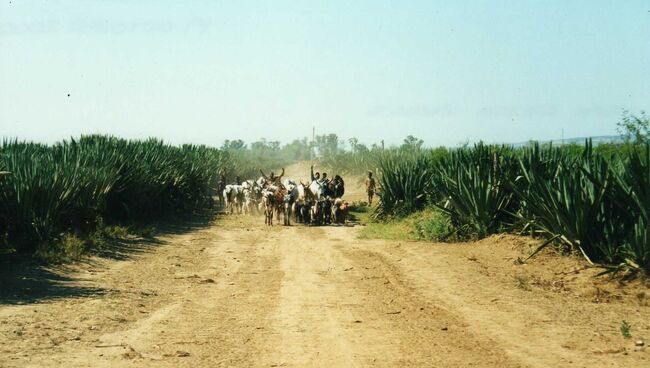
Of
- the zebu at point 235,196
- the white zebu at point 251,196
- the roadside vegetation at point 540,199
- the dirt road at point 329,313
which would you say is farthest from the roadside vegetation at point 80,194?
the roadside vegetation at point 540,199

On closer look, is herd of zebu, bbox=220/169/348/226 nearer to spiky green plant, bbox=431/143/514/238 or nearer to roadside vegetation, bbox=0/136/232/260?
roadside vegetation, bbox=0/136/232/260

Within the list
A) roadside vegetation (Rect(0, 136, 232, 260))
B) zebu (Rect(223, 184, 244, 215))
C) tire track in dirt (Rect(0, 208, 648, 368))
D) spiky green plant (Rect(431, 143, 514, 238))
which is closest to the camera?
tire track in dirt (Rect(0, 208, 648, 368))

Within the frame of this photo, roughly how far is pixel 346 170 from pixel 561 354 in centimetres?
5028

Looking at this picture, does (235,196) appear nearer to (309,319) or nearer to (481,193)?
(481,193)

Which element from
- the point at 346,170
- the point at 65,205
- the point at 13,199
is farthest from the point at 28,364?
the point at 346,170

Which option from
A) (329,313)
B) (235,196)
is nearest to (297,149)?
(235,196)

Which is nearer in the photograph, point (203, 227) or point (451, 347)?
point (451, 347)

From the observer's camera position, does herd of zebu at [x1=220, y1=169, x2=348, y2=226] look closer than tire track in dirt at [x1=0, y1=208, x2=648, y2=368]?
No

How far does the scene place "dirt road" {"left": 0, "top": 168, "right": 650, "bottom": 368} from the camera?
23.5ft

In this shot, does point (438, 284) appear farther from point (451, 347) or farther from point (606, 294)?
point (451, 347)

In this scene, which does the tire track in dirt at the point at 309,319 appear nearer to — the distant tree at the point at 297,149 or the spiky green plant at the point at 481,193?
the spiky green plant at the point at 481,193

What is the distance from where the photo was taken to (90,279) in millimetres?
12164

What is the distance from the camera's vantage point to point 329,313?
9.23 meters

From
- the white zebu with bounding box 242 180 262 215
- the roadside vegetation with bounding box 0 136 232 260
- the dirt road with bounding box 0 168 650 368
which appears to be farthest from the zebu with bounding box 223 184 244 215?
the dirt road with bounding box 0 168 650 368
